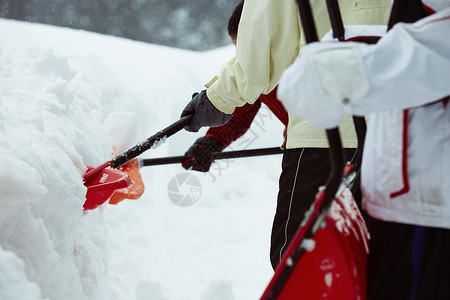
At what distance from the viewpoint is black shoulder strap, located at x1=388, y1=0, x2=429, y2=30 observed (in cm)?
87

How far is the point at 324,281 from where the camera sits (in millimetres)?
841

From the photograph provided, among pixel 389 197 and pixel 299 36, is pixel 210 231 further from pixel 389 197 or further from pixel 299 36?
pixel 389 197

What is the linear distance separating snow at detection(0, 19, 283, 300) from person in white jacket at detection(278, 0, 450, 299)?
0.72 meters

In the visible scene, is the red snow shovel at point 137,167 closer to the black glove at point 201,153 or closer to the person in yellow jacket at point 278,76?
the black glove at point 201,153

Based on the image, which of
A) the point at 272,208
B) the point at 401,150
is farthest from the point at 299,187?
the point at 272,208

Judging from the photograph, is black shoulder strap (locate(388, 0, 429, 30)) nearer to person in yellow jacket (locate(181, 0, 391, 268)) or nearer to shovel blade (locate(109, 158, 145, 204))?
person in yellow jacket (locate(181, 0, 391, 268))

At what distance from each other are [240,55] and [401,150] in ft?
2.35

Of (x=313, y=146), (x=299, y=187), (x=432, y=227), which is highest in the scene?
(x=432, y=227)

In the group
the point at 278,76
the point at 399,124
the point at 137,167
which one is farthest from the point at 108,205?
the point at 399,124

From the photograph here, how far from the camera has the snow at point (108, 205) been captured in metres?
1.18

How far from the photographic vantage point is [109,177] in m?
1.71

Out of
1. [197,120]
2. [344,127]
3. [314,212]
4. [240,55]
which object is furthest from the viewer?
[197,120]

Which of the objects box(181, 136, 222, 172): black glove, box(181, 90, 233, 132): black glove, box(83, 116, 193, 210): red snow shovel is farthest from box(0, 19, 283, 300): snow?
box(181, 90, 233, 132): black glove

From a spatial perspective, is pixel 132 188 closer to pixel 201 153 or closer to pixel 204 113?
pixel 201 153
